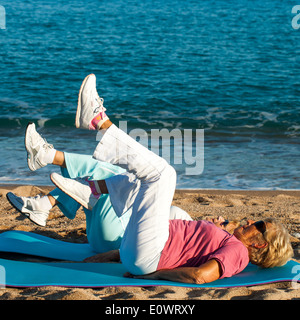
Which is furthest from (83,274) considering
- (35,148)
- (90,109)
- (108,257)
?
(90,109)

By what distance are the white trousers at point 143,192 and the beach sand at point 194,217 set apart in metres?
0.23

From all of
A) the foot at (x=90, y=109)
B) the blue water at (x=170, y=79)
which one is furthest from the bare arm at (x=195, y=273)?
the blue water at (x=170, y=79)

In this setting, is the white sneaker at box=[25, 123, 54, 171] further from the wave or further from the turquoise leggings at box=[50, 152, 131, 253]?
the wave

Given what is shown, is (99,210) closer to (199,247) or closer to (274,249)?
(199,247)

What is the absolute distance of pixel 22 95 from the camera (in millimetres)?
13211

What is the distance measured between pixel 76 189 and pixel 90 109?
630 millimetres

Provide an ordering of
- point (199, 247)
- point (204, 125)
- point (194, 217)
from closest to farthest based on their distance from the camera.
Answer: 1. point (199, 247)
2. point (194, 217)
3. point (204, 125)

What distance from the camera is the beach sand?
3.06 metres

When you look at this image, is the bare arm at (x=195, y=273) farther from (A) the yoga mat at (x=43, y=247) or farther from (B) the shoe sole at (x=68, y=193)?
(A) the yoga mat at (x=43, y=247)

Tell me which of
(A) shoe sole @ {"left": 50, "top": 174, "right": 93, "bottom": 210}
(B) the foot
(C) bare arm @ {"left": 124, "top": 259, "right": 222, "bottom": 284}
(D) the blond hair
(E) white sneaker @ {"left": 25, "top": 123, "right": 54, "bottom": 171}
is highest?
(B) the foot

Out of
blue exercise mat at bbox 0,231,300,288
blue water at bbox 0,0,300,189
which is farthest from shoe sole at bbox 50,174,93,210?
blue water at bbox 0,0,300,189

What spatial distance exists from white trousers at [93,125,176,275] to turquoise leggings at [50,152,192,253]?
504 millimetres

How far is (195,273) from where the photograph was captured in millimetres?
3129
